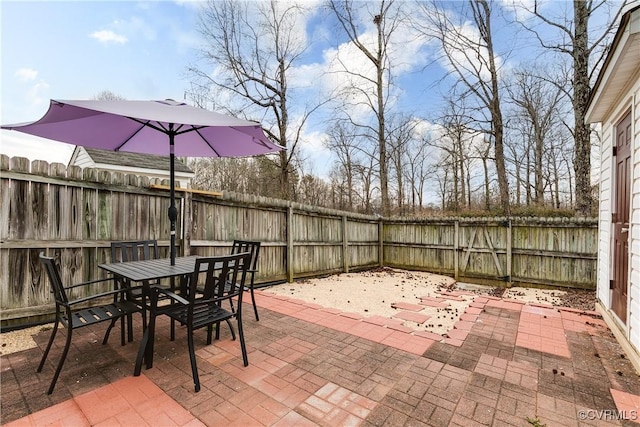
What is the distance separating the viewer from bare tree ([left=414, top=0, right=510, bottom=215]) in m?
9.18

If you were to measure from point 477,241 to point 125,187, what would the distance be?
7240 millimetres

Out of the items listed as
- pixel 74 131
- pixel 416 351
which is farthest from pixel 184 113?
pixel 416 351

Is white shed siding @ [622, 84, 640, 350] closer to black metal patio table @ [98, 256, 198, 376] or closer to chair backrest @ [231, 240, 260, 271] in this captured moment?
chair backrest @ [231, 240, 260, 271]

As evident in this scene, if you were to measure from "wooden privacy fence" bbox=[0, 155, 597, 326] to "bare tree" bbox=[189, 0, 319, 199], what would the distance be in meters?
4.70

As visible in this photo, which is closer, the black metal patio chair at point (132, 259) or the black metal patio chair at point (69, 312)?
the black metal patio chair at point (69, 312)

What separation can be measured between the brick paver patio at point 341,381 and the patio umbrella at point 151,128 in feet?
3.60

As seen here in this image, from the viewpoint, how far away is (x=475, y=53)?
955 cm

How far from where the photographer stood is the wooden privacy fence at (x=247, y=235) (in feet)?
10.1

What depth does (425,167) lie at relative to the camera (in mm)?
16969

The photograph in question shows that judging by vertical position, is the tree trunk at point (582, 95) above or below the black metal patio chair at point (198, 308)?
above

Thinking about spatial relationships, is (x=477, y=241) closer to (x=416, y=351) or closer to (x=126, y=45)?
(x=416, y=351)

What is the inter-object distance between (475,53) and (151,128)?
10.3 metres

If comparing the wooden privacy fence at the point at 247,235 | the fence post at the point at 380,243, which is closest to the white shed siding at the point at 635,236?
the wooden privacy fence at the point at 247,235

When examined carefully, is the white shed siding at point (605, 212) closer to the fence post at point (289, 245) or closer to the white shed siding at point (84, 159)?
the fence post at point (289, 245)
